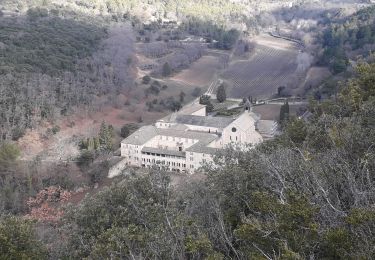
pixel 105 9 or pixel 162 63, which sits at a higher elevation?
pixel 105 9

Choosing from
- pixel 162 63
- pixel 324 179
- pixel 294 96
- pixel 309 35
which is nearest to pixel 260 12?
pixel 309 35

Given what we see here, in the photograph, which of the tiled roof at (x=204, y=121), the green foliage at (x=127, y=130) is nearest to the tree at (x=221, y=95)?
the tiled roof at (x=204, y=121)

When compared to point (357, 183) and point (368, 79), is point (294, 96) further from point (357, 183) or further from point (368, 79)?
point (357, 183)

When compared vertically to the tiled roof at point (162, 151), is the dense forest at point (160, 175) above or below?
above

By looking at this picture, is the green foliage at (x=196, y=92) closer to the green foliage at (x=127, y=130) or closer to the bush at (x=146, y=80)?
the bush at (x=146, y=80)

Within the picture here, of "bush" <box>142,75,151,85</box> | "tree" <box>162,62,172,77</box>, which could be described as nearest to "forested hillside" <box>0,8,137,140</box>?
"bush" <box>142,75,151,85</box>

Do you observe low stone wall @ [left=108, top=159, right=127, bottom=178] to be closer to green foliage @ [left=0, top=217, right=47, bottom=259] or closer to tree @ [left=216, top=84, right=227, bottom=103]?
tree @ [left=216, top=84, right=227, bottom=103]
